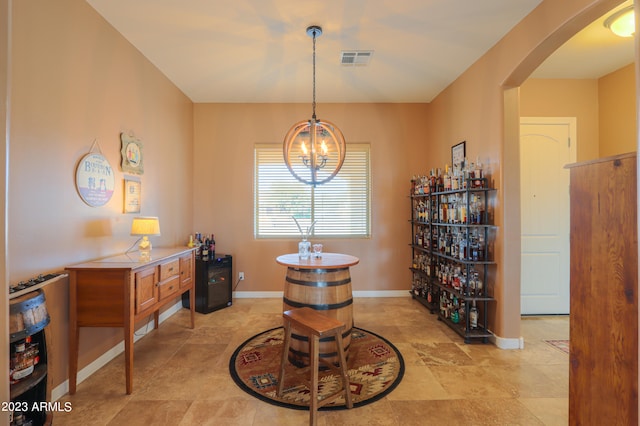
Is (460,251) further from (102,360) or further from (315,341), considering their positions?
(102,360)

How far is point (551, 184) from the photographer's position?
348 cm

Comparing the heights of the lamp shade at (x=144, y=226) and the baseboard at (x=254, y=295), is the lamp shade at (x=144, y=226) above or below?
above

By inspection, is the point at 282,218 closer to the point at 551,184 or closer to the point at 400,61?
the point at 400,61

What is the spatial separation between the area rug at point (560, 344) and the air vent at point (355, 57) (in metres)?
3.50

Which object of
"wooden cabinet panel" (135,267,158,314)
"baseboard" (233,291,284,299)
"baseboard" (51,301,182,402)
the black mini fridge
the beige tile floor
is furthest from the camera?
"baseboard" (233,291,284,299)

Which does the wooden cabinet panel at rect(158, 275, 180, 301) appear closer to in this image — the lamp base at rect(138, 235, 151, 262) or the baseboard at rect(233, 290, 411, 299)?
the lamp base at rect(138, 235, 151, 262)

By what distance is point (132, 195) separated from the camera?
9.31ft

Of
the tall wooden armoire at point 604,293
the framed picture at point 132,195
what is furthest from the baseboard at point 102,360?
the tall wooden armoire at point 604,293

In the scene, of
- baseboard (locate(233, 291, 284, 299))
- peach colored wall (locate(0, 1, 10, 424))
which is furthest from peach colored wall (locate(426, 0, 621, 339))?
Answer: peach colored wall (locate(0, 1, 10, 424))

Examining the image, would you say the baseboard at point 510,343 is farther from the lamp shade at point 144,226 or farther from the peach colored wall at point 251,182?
the lamp shade at point 144,226

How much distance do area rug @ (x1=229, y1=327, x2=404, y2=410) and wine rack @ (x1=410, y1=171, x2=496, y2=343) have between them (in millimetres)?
A: 908

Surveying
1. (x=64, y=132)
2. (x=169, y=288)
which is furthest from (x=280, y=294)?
(x=64, y=132)

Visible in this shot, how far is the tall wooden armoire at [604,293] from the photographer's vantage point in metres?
1.14

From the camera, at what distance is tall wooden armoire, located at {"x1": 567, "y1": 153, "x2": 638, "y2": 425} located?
114 cm
